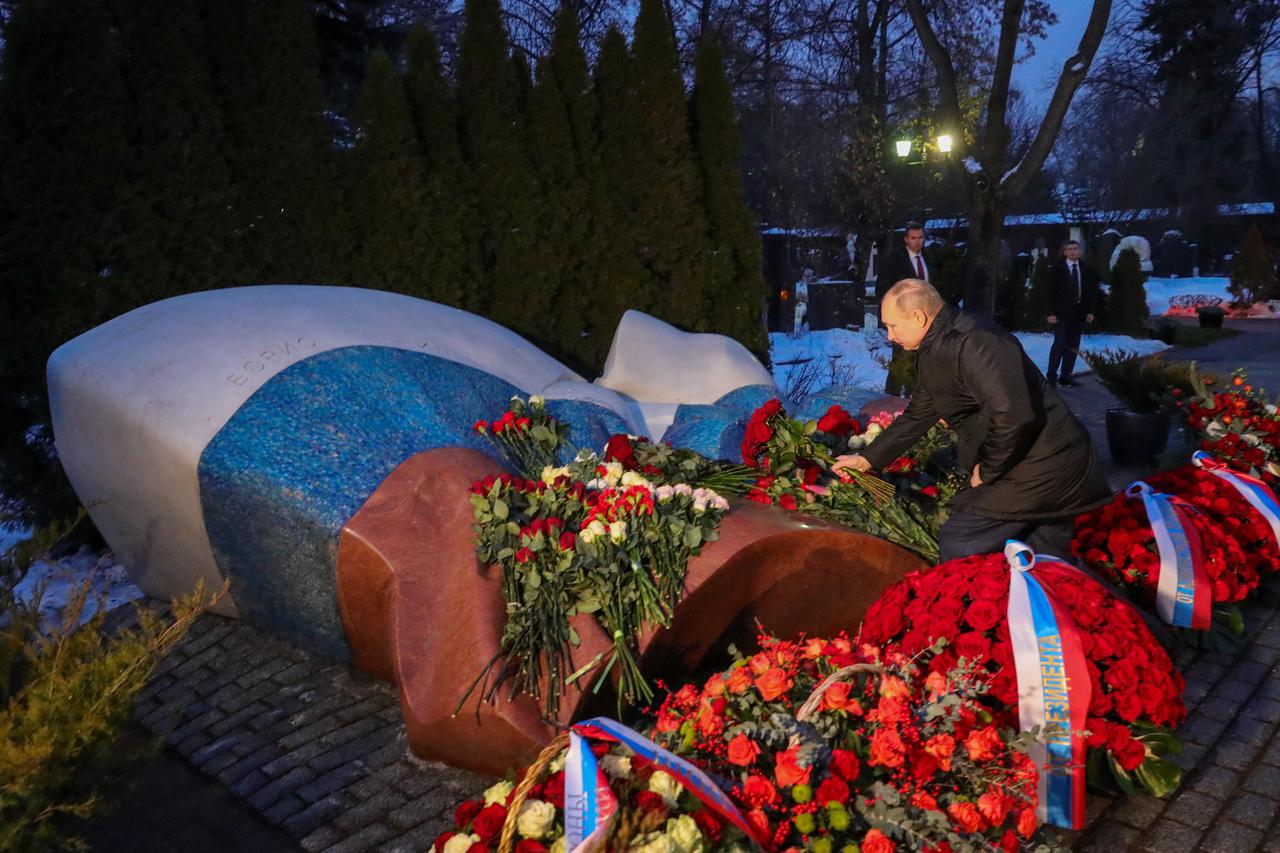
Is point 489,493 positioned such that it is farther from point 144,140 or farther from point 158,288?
point 144,140

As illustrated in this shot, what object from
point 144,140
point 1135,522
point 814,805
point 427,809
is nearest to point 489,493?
point 427,809

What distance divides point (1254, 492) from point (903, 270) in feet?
18.7

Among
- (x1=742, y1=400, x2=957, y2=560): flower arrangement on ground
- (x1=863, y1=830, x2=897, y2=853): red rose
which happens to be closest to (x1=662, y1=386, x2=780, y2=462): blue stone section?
(x1=742, y1=400, x2=957, y2=560): flower arrangement on ground

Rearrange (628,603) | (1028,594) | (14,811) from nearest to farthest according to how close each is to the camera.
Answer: (14,811)
(1028,594)
(628,603)

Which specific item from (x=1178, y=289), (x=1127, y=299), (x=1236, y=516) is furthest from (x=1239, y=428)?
(x=1178, y=289)

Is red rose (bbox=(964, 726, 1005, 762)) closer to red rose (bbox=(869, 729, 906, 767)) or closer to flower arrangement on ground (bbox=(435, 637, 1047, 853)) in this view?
flower arrangement on ground (bbox=(435, 637, 1047, 853))

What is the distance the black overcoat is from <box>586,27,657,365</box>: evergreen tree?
4187 mm

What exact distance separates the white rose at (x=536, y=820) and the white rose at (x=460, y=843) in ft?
0.38

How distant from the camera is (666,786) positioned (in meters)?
2.12

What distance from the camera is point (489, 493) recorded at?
3604mm

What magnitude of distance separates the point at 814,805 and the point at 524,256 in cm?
570

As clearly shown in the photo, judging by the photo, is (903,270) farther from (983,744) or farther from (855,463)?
(983,744)

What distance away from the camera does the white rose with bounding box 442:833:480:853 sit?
2.10 metres

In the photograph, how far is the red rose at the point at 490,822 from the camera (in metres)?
2.10
